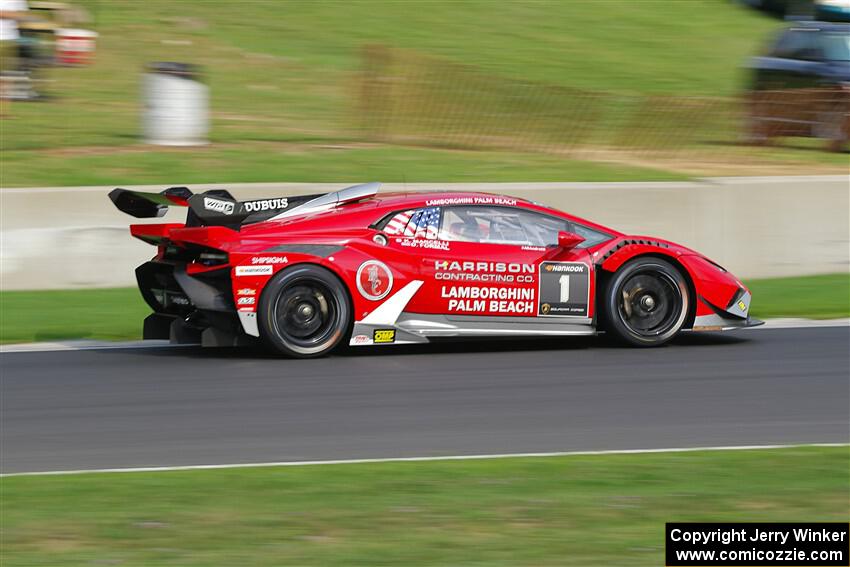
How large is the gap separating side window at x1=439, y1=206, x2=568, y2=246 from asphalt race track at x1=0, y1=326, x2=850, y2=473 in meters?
0.92

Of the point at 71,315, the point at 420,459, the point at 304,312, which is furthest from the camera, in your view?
the point at 71,315

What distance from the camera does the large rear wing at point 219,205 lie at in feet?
Answer: 31.1

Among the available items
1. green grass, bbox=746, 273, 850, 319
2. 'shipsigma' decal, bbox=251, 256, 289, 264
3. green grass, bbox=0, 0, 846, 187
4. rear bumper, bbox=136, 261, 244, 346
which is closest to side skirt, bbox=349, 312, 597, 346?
'shipsigma' decal, bbox=251, 256, 289, 264

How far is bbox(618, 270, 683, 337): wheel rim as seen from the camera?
32.8 ft

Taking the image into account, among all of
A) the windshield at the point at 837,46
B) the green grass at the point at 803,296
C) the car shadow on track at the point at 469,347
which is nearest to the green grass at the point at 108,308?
the green grass at the point at 803,296

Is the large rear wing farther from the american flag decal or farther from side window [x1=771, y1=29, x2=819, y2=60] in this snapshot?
side window [x1=771, y1=29, x2=819, y2=60]

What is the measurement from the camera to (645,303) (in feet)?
32.9

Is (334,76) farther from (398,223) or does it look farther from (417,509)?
(417,509)

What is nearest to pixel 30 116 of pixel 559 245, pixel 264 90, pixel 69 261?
pixel 264 90

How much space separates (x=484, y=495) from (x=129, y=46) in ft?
63.9

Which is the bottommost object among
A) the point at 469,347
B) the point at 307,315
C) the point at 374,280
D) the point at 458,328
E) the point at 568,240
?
the point at 469,347

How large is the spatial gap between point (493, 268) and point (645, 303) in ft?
4.28

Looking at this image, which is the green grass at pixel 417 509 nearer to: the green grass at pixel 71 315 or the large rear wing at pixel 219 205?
the large rear wing at pixel 219 205

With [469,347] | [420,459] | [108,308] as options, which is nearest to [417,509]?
[420,459]
